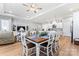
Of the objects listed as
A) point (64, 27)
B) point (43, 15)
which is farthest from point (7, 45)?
point (64, 27)

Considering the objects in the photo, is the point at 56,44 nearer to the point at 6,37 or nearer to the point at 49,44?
the point at 49,44

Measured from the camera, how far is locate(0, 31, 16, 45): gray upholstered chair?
247cm

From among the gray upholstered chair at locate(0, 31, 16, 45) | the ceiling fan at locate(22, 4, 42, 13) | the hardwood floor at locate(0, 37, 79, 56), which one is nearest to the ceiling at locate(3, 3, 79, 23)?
the ceiling fan at locate(22, 4, 42, 13)

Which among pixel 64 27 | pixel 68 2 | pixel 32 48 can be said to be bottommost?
pixel 32 48

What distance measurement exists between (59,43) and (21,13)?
3.69 ft

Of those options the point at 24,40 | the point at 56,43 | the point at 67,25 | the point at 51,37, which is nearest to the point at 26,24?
the point at 24,40

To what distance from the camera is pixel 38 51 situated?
2.43 metres

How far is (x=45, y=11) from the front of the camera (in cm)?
241

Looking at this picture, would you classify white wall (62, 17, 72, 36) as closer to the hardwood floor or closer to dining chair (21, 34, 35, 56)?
the hardwood floor

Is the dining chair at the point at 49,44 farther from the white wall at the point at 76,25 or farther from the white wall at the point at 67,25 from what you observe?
the white wall at the point at 76,25

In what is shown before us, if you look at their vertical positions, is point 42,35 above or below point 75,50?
above

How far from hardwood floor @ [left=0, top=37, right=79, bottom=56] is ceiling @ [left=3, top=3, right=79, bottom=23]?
577 millimetres

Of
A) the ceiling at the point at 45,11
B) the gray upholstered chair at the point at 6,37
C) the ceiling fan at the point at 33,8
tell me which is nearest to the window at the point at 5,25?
the gray upholstered chair at the point at 6,37

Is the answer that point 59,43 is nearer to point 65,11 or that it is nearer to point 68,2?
point 65,11
